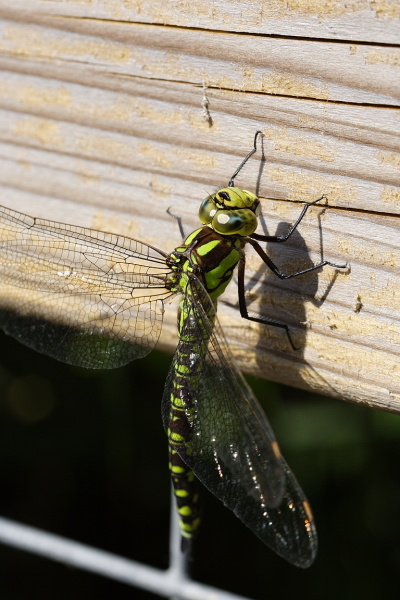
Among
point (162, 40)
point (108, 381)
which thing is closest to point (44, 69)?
point (162, 40)

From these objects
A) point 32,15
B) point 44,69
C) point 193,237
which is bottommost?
point 193,237

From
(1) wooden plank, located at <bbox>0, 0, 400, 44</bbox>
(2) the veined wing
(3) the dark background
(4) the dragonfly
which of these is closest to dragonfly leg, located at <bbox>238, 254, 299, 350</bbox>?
(4) the dragonfly

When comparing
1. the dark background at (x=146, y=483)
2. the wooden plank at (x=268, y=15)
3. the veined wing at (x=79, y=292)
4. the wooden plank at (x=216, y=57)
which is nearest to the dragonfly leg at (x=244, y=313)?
the veined wing at (x=79, y=292)

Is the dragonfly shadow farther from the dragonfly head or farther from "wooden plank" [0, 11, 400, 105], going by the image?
"wooden plank" [0, 11, 400, 105]

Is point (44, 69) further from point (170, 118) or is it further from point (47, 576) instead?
point (47, 576)

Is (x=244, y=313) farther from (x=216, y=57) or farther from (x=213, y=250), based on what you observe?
(x=216, y=57)

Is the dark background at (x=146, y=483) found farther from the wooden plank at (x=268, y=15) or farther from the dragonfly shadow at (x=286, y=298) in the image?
the wooden plank at (x=268, y=15)
